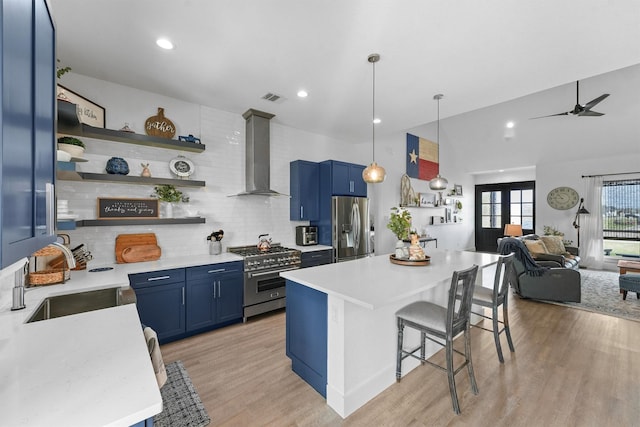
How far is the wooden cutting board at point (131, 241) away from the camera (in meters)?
3.14

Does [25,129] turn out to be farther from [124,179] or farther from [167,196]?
[167,196]

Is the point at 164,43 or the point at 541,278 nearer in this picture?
the point at 164,43

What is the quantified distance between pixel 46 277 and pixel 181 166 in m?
1.83

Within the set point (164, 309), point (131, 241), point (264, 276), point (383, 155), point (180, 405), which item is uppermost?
point (383, 155)

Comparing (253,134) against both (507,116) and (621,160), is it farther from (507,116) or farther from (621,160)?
(621,160)

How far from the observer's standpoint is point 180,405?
204 centimetres

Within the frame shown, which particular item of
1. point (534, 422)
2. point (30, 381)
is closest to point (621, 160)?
point (534, 422)

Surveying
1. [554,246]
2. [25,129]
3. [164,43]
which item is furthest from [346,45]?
[554,246]

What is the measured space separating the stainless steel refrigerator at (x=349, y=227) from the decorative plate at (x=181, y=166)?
2192 mm

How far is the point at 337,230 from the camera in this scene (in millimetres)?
4527

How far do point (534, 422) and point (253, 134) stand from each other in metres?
4.18

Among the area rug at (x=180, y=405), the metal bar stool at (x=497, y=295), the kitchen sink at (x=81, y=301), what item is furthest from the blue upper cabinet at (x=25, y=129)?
the metal bar stool at (x=497, y=295)

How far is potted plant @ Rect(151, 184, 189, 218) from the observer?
3.42 metres

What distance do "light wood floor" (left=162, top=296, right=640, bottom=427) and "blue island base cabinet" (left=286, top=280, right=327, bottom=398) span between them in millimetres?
112
